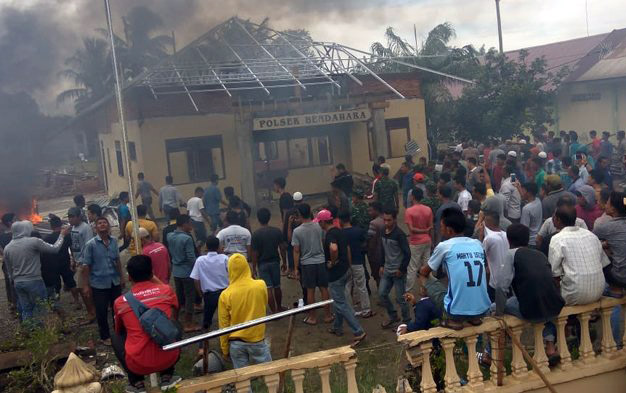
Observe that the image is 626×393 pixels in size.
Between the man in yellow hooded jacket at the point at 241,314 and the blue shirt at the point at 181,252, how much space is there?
9.03 ft

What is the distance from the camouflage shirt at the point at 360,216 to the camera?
8961 millimetres

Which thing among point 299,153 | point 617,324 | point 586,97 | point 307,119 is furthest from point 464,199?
point 586,97

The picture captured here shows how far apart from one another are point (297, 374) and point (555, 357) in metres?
2.15

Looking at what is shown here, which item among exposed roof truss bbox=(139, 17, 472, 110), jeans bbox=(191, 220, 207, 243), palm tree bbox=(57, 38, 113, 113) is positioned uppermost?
palm tree bbox=(57, 38, 113, 113)

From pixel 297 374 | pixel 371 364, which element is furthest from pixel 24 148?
pixel 297 374

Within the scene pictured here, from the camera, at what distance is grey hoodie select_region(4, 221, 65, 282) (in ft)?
23.7

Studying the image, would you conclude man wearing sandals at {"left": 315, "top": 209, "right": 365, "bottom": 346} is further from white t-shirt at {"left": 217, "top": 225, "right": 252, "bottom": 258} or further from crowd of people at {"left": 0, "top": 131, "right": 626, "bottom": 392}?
white t-shirt at {"left": 217, "top": 225, "right": 252, "bottom": 258}

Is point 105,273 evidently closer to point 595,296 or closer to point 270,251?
point 270,251

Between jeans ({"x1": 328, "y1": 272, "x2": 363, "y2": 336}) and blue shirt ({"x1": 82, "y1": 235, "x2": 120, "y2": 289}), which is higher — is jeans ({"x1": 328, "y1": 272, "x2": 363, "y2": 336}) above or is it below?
below

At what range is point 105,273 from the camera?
7.09 metres

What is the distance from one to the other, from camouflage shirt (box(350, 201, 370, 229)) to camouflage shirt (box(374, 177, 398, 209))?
86 cm

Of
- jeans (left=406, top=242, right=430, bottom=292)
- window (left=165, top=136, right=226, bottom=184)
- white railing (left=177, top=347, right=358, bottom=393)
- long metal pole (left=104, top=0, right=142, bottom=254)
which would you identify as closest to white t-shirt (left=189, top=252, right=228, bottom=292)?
long metal pole (left=104, top=0, right=142, bottom=254)

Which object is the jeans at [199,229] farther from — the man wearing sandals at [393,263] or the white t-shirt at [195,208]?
the man wearing sandals at [393,263]

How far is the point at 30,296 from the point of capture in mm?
7457
